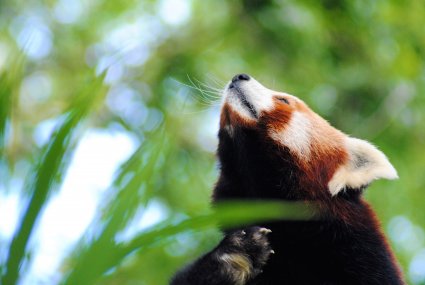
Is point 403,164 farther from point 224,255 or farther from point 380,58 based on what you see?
point 224,255

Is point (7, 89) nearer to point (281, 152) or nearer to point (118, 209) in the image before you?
point (118, 209)

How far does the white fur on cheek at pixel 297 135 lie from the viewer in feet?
10.1

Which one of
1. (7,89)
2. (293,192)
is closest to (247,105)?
(293,192)

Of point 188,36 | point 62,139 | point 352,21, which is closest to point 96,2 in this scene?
point 188,36

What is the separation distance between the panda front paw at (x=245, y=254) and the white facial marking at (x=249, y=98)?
817mm

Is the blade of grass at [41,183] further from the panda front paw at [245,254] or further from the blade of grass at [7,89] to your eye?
the panda front paw at [245,254]

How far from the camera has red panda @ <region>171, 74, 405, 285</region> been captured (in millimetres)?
2438

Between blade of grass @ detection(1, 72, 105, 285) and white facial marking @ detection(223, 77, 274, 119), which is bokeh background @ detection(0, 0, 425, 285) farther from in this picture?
blade of grass @ detection(1, 72, 105, 285)

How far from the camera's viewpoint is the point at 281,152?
10.1ft

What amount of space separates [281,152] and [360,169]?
424 millimetres

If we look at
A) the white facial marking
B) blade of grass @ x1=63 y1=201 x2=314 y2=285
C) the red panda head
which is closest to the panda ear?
the red panda head

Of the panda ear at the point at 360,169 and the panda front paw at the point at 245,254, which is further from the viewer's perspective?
the panda ear at the point at 360,169

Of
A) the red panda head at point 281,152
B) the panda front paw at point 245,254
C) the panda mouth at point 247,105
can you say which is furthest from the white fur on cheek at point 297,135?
the panda front paw at point 245,254

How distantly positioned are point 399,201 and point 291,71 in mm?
1935
